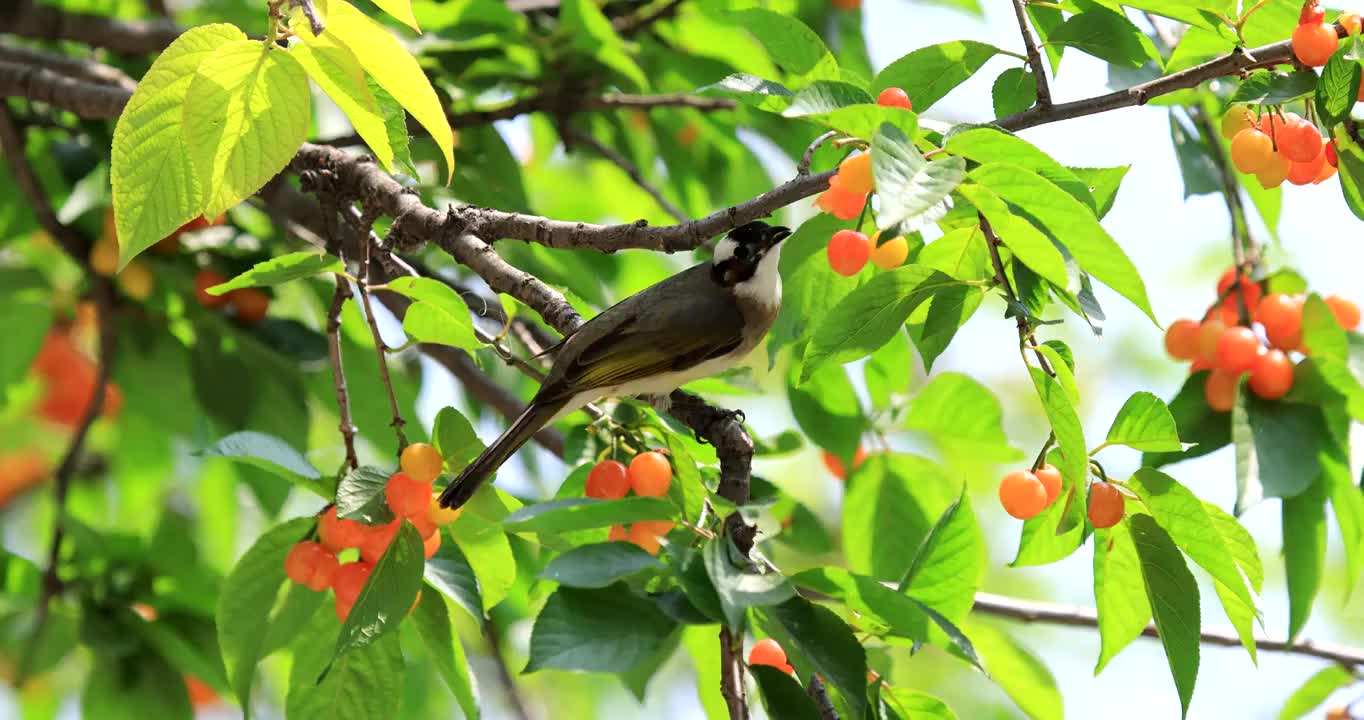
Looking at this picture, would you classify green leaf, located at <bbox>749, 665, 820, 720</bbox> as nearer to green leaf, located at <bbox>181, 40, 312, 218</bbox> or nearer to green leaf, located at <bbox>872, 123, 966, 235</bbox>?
green leaf, located at <bbox>872, 123, 966, 235</bbox>

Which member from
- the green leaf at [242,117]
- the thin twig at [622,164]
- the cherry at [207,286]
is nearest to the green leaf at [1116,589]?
the green leaf at [242,117]

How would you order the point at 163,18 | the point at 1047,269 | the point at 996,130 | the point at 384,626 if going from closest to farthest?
the point at 996,130, the point at 1047,269, the point at 384,626, the point at 163,18

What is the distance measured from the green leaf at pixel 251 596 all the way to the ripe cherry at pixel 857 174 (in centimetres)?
108

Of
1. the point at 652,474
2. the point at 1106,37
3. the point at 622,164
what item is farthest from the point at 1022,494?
the point at 622,164

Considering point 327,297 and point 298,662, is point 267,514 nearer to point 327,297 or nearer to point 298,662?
point 327,297

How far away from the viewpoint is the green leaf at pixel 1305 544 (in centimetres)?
248

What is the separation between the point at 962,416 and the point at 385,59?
177cm

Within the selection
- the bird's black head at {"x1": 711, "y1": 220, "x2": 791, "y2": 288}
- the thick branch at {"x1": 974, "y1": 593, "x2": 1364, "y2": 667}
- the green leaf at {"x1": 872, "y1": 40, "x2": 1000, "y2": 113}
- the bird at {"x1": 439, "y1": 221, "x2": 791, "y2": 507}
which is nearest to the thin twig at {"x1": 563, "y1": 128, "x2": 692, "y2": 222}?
the bird's black head at {"x1": 711, "y1": 220, "x2": 791, "y2": 288}

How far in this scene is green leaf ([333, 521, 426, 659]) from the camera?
185 centimetres

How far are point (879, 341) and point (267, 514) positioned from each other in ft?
6.98

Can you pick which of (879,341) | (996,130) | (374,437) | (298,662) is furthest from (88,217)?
(996,130)

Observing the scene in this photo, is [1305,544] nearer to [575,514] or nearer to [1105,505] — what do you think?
[1105,505]

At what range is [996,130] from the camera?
5.23ft

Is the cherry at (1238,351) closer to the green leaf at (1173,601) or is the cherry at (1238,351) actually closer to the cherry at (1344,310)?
the cherry at (1344,310)
